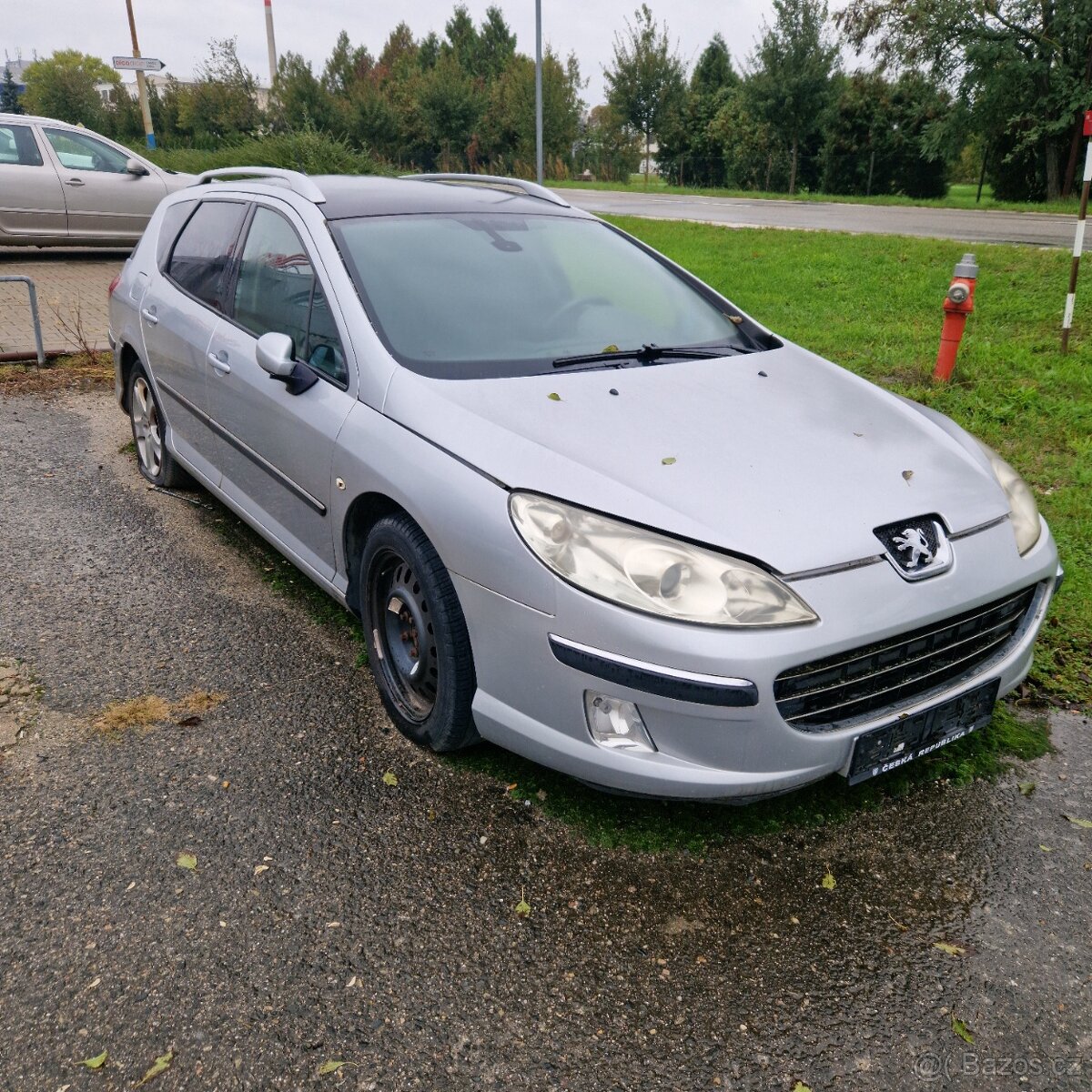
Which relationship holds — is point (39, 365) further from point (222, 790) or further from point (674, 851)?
point (674, 851)

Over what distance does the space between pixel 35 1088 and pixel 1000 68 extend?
1196 inches

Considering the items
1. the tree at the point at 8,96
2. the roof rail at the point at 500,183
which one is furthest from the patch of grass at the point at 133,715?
the tree at the point at 8,96

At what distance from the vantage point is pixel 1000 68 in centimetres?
2605

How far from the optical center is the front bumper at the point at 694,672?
7.73ft

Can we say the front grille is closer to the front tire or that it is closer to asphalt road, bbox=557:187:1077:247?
the front tire

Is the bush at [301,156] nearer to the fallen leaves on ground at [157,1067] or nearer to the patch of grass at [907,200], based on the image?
the patch of grass at [907,200]

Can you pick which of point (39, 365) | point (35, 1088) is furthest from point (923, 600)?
point (39, 365)

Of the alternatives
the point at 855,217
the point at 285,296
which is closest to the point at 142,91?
the point at 855,217

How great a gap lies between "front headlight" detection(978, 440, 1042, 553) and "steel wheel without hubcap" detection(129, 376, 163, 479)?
3940 millimetres

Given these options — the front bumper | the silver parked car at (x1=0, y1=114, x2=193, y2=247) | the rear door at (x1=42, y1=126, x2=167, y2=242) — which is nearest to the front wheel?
the front bumper

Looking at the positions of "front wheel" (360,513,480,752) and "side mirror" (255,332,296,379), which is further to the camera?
"side mirror" (255,332,296,379)

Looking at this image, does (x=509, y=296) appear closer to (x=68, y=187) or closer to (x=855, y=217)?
(x=68, y=187)

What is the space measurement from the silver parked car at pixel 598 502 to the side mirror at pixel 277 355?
15 millimetres

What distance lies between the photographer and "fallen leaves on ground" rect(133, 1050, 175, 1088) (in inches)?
81.1
